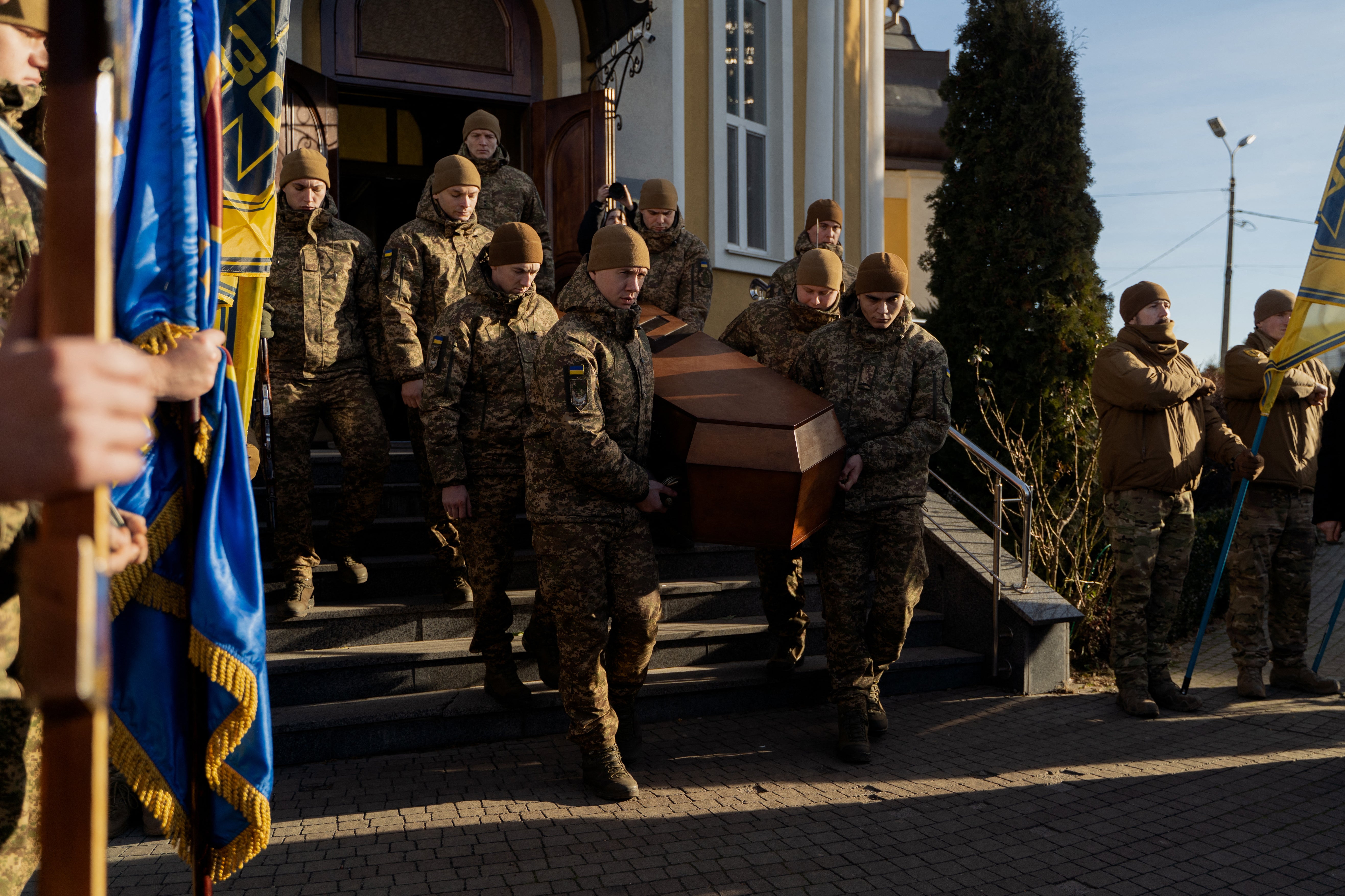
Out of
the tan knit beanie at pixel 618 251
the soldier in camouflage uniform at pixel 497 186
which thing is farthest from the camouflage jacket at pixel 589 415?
the soldier in camouflage uniform at pixel 497 186

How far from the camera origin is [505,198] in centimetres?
617

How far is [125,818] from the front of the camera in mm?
3699

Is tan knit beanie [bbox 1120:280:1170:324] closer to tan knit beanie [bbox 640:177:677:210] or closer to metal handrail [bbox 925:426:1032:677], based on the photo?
metal handrail [bbox 925:426:1032:677]

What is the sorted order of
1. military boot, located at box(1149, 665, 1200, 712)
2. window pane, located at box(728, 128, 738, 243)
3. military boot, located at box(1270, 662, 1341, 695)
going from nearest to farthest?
military boot, located at box(1149, 665, 1200, 712), military boot, located at box(1270, 662, 1341, 695), window pane, located at box(728, 128, 738, 243)

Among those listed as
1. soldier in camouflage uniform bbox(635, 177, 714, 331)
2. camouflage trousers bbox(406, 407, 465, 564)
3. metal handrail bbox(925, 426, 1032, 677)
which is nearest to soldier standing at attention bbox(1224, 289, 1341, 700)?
metal handrail bbox(925, 426, 1032, 677)

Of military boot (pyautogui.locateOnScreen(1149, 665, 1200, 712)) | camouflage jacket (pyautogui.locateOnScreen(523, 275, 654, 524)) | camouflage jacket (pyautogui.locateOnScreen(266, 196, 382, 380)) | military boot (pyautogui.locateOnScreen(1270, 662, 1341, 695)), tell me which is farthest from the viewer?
military boot (pyautogui.locateOnScreen(1270, 662, 1341, 695))

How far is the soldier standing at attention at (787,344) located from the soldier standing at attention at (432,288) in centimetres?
153

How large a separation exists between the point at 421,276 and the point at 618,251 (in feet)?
5.57

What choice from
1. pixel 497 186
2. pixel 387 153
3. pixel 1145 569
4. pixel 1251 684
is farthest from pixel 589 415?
pixel 387 153

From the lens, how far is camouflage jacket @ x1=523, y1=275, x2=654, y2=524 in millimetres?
3986

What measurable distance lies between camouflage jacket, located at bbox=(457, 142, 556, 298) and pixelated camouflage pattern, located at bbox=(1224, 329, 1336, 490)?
4176mm

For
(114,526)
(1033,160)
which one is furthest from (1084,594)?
(114,526)

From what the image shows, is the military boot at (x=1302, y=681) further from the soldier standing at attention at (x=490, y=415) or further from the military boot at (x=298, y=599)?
the military boot at (x=298, y=599)

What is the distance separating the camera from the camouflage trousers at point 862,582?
4.71m
